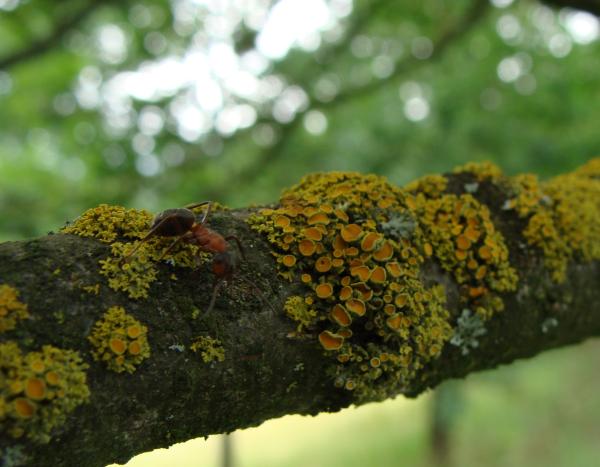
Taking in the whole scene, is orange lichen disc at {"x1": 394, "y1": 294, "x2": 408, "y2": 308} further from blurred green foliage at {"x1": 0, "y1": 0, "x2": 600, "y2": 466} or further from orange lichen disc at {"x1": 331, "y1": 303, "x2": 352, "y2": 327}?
blurred green foliage at {"x1": 0, "y1": 0, "x2": 600, "y2": 466}

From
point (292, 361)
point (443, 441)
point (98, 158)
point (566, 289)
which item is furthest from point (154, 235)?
point (443, 441)

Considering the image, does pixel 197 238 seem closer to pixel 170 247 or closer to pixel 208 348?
pixel 170 247

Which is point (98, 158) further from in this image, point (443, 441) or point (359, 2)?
point (443, 441)

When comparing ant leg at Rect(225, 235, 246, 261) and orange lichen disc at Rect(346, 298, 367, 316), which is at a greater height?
ant leg at Rect(225, 235, 246, 261)

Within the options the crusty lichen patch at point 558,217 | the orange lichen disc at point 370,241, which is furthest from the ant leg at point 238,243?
the crusty lichen patch at point 558,217

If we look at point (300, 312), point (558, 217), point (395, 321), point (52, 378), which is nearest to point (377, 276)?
point (395, 321)

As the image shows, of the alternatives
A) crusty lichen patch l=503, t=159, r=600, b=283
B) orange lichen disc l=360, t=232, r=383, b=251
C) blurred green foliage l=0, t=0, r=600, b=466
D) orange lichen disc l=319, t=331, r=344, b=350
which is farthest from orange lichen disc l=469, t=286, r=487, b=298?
blurred green foliage l=0, t=0, r=600, b=466
